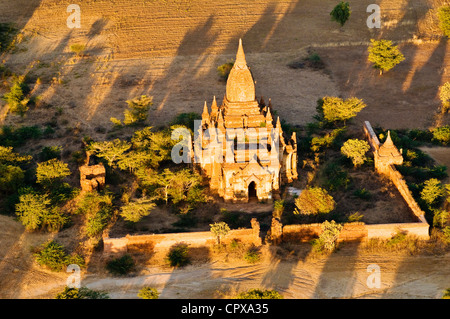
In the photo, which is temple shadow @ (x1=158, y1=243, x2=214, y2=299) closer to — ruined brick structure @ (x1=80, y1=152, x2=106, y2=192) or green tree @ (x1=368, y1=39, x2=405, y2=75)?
ruined brick structure @ (x1=80, y1=152, x2=106, y2=192)

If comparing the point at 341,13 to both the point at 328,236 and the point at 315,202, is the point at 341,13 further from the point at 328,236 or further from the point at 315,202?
the point at 328,236

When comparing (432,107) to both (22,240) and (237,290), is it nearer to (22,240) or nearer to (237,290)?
(237,290)

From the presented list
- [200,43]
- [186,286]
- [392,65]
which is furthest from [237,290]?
[200,43]

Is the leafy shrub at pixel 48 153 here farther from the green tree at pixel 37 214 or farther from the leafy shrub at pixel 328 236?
the leafy shrub at pixel 328 236

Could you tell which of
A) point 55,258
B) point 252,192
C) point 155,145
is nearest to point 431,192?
point 252,192

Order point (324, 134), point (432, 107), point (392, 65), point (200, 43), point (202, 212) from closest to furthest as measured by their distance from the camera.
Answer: point (202, 212) < point (324, 134) < point (432, 107) < point (392, 65) < point (200, 43)

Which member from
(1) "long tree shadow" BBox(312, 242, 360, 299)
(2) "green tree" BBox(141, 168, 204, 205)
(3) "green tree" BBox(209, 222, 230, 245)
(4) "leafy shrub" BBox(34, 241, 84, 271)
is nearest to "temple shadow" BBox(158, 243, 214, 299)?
(3) "green tree" BBox(209, 222, 230, 245)

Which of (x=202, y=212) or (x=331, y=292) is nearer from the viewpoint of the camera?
(x=331, y=292)

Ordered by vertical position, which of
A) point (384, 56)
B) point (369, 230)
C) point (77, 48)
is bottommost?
point (369, 230)
